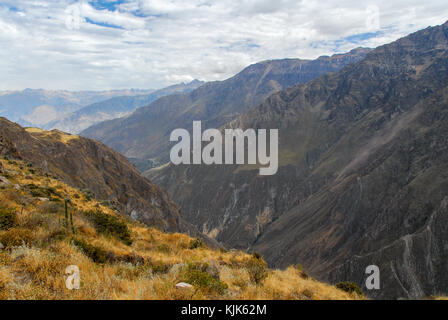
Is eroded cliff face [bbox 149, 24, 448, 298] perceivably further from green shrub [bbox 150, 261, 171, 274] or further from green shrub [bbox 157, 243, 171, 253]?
green shrub [bbox 150, 261, 171, 274]

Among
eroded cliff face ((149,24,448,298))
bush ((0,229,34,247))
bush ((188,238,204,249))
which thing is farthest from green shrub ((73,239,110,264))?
eroded cliff face ((149,24,448,298))

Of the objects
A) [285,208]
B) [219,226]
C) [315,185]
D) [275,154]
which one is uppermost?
[275,154]

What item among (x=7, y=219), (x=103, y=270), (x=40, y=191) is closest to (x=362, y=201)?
(x=40, y=191)

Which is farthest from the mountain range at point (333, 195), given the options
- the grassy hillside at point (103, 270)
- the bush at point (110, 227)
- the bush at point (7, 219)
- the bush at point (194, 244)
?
the bush at point (7, 219)

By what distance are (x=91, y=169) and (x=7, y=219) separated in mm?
55371

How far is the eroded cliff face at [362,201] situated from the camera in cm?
5297

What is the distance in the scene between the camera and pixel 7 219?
9562 millimetres

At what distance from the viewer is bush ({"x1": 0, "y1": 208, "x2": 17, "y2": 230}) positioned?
9.29m

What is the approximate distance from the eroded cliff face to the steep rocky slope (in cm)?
4395

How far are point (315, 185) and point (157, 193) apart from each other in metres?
105
